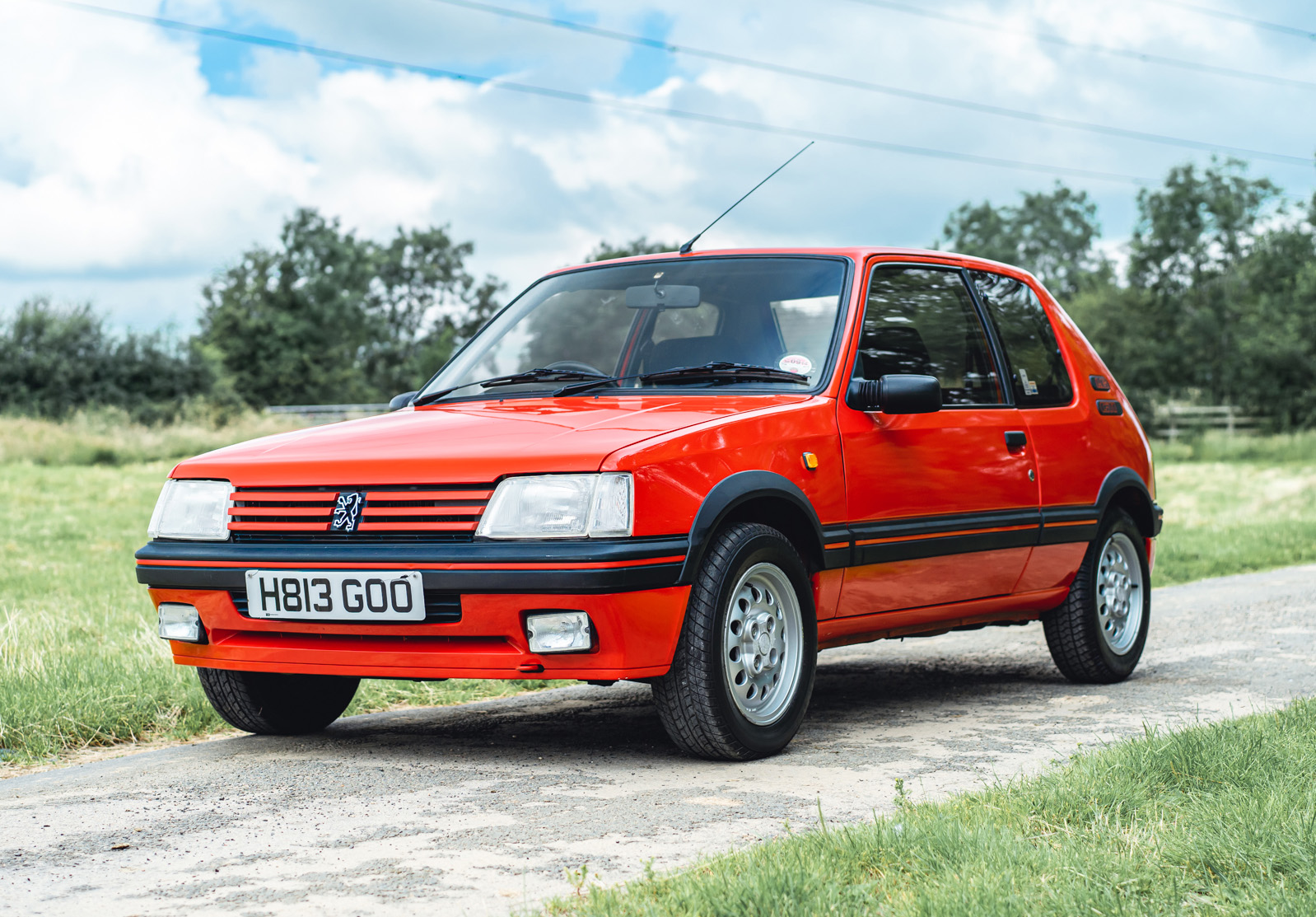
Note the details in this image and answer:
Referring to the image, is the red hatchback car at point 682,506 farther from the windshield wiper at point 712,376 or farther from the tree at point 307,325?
the tree at point 307,325

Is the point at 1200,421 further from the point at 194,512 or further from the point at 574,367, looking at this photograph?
the point at 194,512

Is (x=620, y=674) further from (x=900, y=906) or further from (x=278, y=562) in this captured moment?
(x=900, y=906)

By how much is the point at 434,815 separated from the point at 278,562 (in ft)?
3.65

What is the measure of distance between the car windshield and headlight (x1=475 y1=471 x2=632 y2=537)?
1097mm

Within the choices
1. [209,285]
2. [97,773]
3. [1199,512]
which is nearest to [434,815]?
[97,773]

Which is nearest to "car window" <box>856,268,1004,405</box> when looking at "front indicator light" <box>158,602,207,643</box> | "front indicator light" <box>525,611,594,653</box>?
"front indicator light" <box>525,611,594,653</box>

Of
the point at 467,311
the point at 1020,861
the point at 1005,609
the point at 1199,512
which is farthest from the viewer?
the point at 467,311

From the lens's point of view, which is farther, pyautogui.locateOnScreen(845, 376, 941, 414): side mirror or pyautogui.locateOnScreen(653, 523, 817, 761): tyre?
pyautogui.locateOnScreen(845, 376, 941, 414): side mirror

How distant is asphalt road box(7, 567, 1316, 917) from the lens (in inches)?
138

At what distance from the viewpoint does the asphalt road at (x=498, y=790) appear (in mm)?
3500

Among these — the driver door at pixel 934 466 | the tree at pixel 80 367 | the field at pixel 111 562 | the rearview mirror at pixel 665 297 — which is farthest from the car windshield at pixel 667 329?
the tree at pixel 80 367

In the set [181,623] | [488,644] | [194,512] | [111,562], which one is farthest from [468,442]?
[111,562]

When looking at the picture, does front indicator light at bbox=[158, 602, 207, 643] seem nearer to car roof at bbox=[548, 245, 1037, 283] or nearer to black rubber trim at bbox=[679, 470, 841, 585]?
black rubber trim at bbox=[679, 470, 841, 585]

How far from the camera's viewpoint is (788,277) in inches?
234
